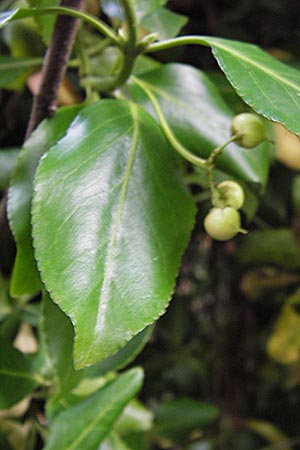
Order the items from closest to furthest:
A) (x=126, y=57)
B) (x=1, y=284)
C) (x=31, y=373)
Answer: (x=126, y=57)
(x=31, y=373)
(x=1, y=284)

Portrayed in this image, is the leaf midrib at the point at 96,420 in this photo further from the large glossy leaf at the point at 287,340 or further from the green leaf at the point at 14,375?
the large glossy leaf at the point at 287,340

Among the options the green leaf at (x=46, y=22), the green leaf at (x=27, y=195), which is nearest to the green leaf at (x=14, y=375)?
the green leaf at (x=27, y=195)

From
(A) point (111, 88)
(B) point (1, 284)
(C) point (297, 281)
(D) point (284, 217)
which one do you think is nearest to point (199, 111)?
(A) point (111, 88)

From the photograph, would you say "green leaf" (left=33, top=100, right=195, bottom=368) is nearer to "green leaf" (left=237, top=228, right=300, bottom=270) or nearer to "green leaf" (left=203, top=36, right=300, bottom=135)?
"green leaf" (left=203, top=36, right=300, bottom=135)

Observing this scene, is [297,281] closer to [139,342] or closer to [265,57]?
[139,342]

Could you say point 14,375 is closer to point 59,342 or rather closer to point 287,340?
point 59,342

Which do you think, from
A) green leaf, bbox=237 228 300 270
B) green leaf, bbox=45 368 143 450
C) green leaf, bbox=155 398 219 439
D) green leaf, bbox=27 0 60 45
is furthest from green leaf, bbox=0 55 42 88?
green leaf, bbox=155 398 219 439

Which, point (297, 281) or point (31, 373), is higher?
point (31, 373)
